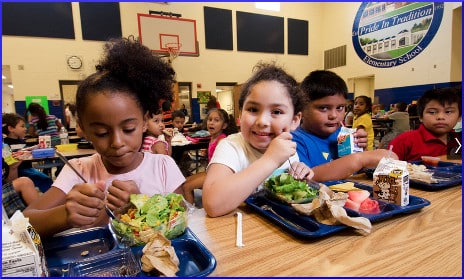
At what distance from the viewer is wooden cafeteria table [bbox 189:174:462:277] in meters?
0.56

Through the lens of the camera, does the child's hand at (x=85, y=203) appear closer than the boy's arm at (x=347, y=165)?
Yes

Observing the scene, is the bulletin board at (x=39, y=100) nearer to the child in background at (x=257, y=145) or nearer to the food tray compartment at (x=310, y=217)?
the child in background at (x=257, y=145)

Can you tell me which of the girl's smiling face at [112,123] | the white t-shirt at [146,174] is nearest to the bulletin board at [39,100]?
the white t-shirt at [146,174]

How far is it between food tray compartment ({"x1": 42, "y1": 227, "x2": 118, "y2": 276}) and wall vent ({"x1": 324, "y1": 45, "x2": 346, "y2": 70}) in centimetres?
1115

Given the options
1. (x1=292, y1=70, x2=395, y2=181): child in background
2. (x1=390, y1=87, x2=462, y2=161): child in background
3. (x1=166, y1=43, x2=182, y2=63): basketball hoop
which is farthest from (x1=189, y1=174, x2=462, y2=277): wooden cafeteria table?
(x1=166, y1=43, x2=182, y2=63): basketball hoop

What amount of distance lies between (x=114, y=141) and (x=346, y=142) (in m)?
1.09

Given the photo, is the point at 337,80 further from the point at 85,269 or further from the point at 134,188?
the point at 85,269

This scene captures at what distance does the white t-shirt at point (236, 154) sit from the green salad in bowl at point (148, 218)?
30 cm

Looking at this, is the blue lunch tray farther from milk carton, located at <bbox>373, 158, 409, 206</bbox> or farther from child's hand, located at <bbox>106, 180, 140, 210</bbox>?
milk carton, located at <bbox>373, 158, 409, 206</bbox>

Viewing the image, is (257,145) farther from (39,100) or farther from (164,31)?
(39,100)

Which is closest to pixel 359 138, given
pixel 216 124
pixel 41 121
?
pixel 216 124

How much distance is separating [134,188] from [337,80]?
1.23 m

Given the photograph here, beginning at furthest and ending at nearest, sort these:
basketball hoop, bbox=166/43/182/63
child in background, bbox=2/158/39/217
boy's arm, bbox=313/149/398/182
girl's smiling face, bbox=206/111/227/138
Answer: basketball hoop, bbox=166/43/182/63 → girl's smiling face, bbox=206/111/227/138 → child in background, bbox=2/158/39/217 → boy's arm, bbox=313/149/398/182

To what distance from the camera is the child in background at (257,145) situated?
0.88 metres
